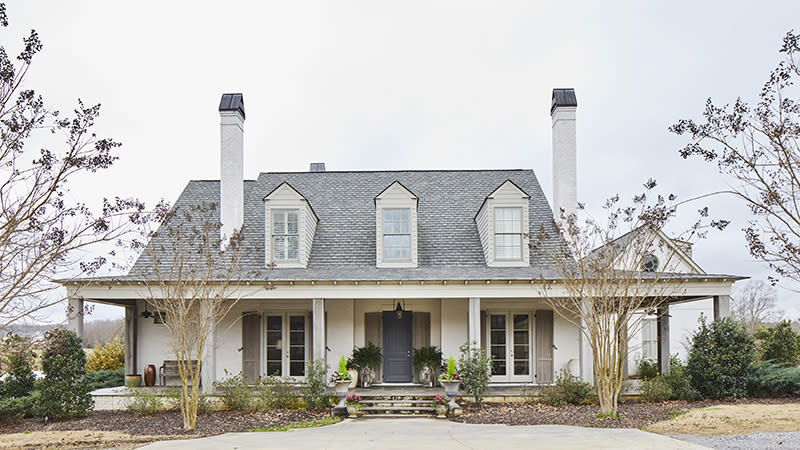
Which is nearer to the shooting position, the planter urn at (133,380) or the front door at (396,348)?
the planter urn at (133,380)

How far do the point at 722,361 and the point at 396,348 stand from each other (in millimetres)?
8170

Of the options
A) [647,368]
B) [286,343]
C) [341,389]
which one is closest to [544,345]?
[647,368]

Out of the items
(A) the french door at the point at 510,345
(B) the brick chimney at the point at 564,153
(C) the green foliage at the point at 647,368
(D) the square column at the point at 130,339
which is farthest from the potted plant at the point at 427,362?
(D) the square column at the point at 130,339

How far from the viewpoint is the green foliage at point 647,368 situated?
20.2 m

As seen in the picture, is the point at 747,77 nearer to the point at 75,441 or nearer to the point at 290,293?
the point at 290,293

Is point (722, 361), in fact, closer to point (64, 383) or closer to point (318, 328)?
point (318, 328)

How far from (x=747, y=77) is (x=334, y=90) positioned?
9277mm

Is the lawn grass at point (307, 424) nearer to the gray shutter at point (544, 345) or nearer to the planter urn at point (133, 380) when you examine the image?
the planter urn at point (133, 380)

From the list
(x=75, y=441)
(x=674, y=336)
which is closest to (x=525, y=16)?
(x=75, y=441)

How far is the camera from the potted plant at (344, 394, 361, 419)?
1456 centimetres

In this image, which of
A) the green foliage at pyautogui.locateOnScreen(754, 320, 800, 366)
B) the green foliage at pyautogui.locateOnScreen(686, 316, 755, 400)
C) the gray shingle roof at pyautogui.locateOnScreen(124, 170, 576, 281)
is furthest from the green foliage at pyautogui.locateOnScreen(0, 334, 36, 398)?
the green foliage at pyautogui.locateOnScreen(754, 320, 800, 366)

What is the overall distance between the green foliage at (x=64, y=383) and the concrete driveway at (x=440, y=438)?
4322 mm

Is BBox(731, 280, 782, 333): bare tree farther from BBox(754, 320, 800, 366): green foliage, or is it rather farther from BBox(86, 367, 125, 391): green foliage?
BBox(86, 367, 125, 391): green foliage

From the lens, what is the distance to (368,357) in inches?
690
